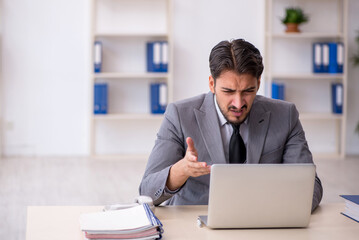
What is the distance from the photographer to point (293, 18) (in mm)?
5668

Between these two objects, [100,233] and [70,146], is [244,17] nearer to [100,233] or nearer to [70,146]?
[70,146]

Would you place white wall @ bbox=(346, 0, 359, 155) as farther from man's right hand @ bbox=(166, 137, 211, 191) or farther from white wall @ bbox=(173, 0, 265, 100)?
man's right hand @ bbox=(166, 137, 211, 191)

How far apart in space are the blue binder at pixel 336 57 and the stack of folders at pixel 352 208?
13.6ft

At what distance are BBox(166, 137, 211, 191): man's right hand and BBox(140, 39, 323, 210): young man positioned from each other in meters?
0.01

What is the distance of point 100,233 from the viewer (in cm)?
148

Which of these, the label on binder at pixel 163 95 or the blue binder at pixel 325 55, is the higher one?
the blue binder at pixel 325 55

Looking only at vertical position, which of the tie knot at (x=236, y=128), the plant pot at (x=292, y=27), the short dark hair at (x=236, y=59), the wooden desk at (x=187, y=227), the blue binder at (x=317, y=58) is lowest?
the wooden desk at (x=187, y=227)

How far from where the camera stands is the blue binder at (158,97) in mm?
5652

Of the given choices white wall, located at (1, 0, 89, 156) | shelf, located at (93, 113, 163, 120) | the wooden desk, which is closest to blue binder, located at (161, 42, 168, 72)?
shelf, located at (93, 113, 163, 120)

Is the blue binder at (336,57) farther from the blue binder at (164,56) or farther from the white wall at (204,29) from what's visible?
the blue binder at (164,56)

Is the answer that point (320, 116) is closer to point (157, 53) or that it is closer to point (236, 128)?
point (157, 53)

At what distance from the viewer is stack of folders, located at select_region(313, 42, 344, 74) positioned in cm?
572

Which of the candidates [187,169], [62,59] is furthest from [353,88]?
[187,169]

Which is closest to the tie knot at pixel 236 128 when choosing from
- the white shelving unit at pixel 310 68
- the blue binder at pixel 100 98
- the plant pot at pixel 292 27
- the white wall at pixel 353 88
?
the blue binder at pixel 100 98
